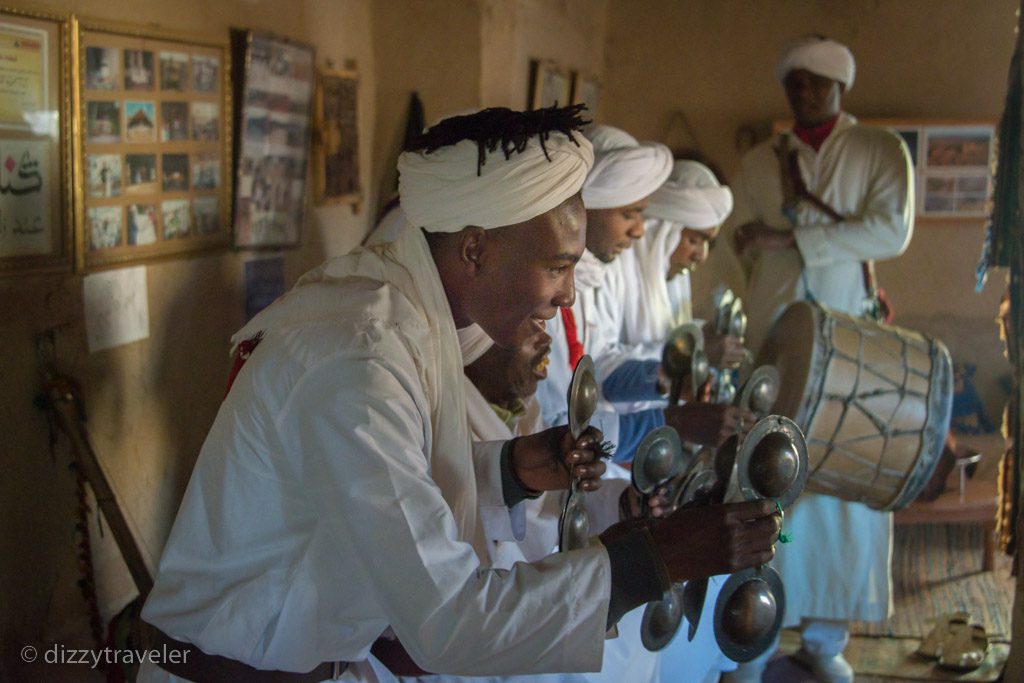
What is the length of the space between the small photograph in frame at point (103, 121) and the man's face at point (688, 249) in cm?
226

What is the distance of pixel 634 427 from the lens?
3.34 meters

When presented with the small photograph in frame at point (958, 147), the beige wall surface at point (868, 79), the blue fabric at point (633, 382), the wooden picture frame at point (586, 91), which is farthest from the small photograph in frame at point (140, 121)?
the small photograph in frame at point (958, 147)

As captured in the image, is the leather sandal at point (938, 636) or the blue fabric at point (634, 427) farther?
the leather sandal at point (938, 636)

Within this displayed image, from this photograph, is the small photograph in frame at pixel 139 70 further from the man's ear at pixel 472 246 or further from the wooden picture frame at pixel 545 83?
the wooden picture frame at pixel 545 83

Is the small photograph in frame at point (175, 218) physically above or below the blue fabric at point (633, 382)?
above

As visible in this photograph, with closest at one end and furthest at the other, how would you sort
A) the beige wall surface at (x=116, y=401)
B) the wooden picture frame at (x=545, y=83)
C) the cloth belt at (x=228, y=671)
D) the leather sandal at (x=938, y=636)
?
the cloth belt at (x=228, y=671), the beige wall surface at (x=116, y=401), the leather sandal at (x=938, y=636), the wooden picture frame at (x=545, y=83)

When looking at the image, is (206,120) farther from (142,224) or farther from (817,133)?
(817,133)

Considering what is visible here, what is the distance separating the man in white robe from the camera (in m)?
1.61

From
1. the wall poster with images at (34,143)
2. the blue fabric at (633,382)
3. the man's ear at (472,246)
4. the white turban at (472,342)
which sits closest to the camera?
the man's ear at (472,246)

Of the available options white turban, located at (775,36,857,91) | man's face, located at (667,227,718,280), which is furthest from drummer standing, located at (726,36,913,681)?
man's face, located at (667,227,718,280)

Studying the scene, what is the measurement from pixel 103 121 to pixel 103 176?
138 mm

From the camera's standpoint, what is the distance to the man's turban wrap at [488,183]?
74.3 inches

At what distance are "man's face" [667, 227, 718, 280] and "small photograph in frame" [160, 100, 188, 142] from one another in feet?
6.55

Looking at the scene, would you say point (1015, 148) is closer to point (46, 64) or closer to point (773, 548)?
point (773, 548)
